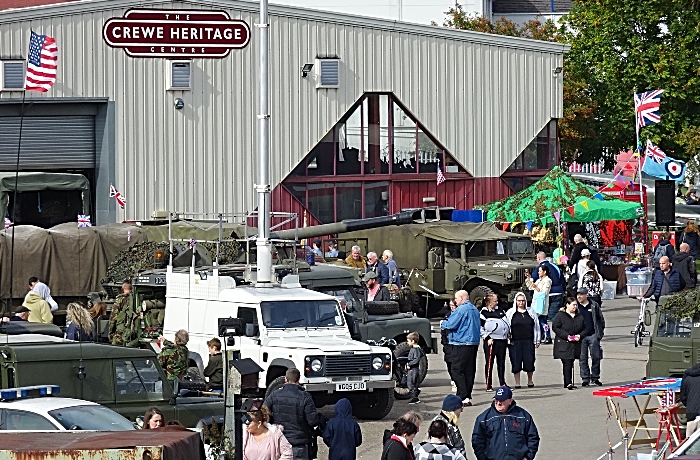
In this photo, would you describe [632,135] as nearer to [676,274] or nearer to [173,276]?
[676,274]

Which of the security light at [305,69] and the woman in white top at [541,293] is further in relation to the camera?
the security light at [305,69]

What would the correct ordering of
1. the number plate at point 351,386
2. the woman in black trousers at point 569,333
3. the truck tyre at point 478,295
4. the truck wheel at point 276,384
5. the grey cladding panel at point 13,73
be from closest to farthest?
the truck wheel at point 276,384 < the number plate at point 351,386 < the woman in black trousers at point 569,333 < the truck tyre at point 478,295 < the grey cladding panel at point 13,73

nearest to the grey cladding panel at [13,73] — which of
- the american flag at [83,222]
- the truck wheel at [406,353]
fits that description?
the american flag at [83,222]

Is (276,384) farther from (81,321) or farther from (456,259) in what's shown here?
(456,259)

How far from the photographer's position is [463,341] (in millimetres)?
18359

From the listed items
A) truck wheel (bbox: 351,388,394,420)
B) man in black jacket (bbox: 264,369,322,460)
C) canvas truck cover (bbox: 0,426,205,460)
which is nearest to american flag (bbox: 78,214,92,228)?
truck wheel (bbox: 351,388,394,420)

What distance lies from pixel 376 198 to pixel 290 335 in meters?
21.6

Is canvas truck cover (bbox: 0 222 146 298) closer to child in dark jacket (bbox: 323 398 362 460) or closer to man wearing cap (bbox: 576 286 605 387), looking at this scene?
man wearing cap (bbox: 576 286 605 387)

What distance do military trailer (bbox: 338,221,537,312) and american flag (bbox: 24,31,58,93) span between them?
854 centimetres

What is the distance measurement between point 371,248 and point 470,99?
9.32 metres

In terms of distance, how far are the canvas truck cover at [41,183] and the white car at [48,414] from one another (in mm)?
19837

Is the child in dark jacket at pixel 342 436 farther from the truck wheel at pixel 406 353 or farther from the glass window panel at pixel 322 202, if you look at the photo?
the glass window panel at pixel 322 202

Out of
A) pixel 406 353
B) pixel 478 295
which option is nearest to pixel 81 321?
pixel 406 353

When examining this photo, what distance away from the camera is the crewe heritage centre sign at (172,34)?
55.9ft
